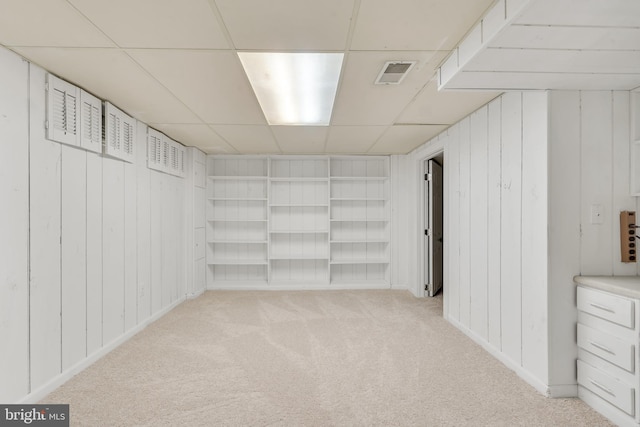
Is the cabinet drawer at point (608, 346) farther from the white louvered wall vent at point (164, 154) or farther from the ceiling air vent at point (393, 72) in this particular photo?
the white louvered wall vent at point (164, 154)

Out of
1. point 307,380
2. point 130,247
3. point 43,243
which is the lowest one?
point 307,380

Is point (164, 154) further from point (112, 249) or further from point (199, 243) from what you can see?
point (199, 243)

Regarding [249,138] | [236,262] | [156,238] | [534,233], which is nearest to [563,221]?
[534,233]

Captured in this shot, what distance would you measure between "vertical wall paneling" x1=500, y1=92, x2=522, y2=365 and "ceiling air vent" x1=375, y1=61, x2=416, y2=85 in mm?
973

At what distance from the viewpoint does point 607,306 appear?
2.11 metres

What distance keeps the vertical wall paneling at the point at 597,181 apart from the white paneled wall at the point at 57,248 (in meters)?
3.70

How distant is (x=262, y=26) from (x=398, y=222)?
4426mm

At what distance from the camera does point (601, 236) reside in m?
2.40

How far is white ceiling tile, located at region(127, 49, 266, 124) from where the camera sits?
7.08ft

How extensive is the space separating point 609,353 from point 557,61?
1767 millimetres

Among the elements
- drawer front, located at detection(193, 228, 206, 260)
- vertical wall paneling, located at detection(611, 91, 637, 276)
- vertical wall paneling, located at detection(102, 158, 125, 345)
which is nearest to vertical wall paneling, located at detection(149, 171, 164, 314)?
vertical wall paneling, located at detection(102, 158, 125, 345)

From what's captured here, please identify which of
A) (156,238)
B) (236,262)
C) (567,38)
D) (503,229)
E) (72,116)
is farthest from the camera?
(236,262)

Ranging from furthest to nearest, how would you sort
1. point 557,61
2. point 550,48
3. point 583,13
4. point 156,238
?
point 156,238 < point 557,61 < point 550,48 < point 583,13

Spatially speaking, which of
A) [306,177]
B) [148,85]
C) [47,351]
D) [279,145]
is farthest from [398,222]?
[47,351]
